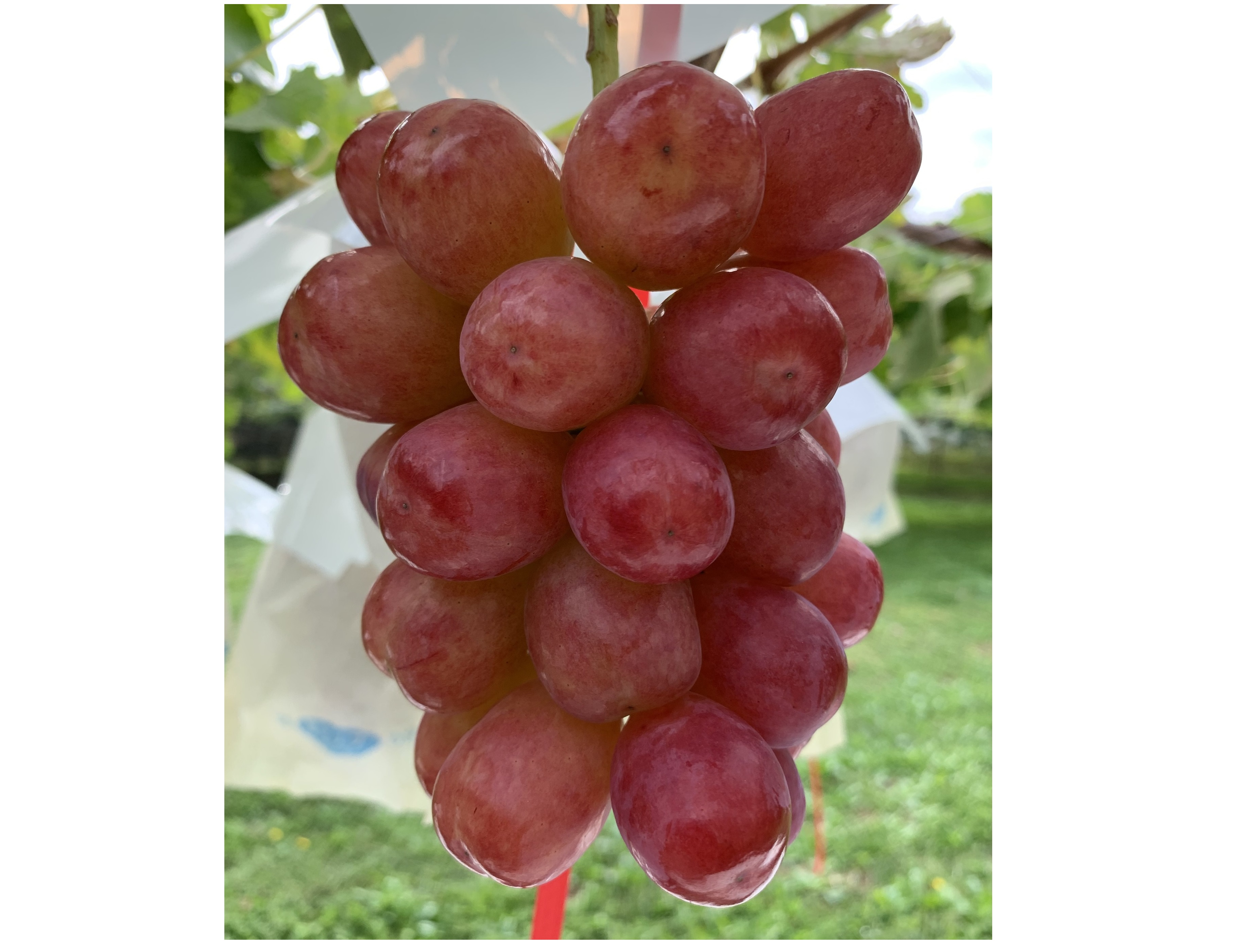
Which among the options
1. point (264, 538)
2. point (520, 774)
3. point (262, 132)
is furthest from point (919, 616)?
point (520, 774)

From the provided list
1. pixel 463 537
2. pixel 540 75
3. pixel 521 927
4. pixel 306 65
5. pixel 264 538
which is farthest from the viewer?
pixel 521 927

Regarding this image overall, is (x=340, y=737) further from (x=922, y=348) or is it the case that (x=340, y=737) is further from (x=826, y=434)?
(x=922, y=348)

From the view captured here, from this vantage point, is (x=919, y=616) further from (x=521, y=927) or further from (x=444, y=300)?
(x=444, y=300)

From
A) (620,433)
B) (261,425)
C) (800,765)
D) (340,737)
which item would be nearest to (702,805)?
(620,433)

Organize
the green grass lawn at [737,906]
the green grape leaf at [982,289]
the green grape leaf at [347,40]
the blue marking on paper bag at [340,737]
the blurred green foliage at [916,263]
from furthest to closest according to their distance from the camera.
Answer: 1. the green grass lawn at [737,906]
2. the green grape leaf at [982,289]
3. the blurred green foliage at [916,263]
4. the blue marking on paper bag at [340,737]
5. the green grape leaf at [347,40]

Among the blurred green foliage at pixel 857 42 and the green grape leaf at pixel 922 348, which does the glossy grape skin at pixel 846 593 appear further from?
the green grape leaf at pixel 922 348

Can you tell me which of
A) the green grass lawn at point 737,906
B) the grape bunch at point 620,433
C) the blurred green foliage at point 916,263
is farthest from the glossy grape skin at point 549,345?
the green grass lawn at point 737,906

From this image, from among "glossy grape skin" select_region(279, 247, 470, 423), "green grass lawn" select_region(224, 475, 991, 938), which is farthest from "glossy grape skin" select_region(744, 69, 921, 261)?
"green grass lawn" select_region(224, 475, 991, 938)
